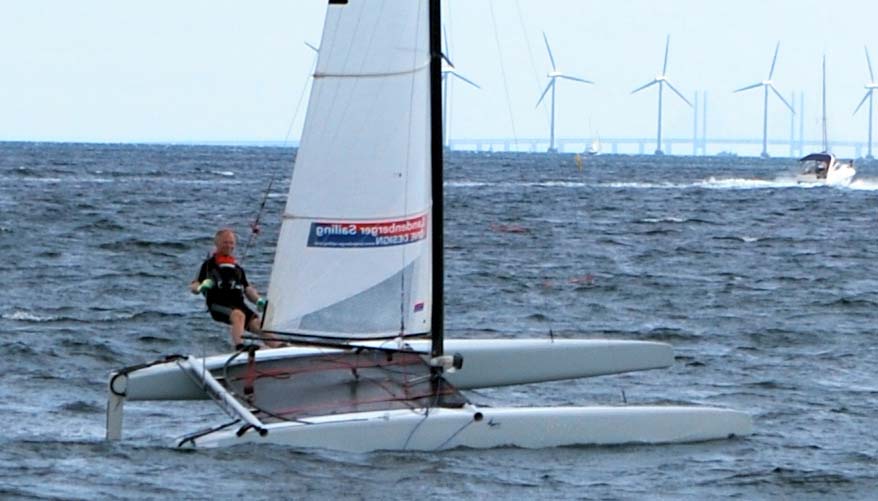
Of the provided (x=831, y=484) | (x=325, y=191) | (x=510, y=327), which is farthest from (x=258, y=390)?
(x=510, y=327)

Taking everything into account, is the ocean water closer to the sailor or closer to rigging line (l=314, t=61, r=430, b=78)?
the sailor

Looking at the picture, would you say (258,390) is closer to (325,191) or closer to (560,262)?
(325,191)

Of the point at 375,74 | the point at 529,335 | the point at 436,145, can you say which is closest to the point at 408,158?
the point at 436,145

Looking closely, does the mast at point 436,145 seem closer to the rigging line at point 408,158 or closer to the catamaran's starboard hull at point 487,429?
the rigging line at point 408,158

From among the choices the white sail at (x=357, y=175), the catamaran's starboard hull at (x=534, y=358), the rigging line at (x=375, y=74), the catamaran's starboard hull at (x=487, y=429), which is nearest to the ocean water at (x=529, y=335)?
the catamaran's starboard hull at (x=487, y=429)

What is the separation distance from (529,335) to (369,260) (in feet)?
25.0

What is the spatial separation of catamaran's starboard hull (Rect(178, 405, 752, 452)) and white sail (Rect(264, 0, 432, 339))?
4.08 ft

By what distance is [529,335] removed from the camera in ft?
68.3

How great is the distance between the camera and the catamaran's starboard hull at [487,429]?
12172 mm

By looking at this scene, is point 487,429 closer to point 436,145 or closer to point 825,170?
point 436,145

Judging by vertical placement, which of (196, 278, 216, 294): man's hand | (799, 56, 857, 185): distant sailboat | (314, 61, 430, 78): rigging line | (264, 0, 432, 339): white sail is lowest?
(799, 56, 857, 185): distant sailboat

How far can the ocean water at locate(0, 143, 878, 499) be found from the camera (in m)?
11.9

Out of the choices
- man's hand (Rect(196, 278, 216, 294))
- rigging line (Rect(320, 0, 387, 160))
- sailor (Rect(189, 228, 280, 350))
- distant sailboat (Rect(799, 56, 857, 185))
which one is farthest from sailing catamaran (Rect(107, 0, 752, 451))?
distant sailboat (Rect(799, 56, 857, 185))

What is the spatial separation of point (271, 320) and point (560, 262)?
1964 cm
